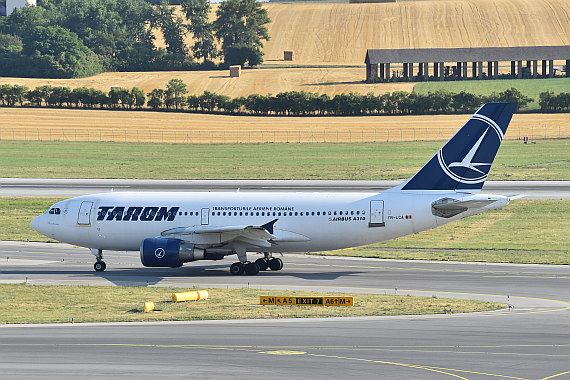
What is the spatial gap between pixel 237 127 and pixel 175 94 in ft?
83.8

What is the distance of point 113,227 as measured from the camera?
168ft

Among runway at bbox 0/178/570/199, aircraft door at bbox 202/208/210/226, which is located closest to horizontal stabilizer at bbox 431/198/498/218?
aircraft door at bbox 202/208/210/226

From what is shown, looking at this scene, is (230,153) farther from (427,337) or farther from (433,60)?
(427,337)

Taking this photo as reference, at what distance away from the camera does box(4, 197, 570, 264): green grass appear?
55.8 m

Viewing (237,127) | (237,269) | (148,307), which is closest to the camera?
(148,307)

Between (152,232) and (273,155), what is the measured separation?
64.3 meters

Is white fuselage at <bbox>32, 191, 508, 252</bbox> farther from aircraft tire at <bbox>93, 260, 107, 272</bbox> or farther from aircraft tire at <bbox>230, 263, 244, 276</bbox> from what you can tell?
aircraft tire at <bbox>230, 263, 244, 276</bbox>

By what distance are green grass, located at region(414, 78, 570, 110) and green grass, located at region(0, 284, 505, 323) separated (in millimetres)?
118016

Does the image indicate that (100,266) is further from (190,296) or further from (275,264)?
(190,296)

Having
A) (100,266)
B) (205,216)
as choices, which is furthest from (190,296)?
(100,266)

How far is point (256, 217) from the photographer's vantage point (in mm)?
50344

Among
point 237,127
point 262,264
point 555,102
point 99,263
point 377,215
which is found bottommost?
point 99,263

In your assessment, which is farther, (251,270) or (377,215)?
(251,270)

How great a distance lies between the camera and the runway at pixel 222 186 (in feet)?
269
